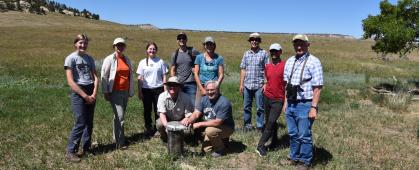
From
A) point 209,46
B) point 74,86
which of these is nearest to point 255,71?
point 209,46

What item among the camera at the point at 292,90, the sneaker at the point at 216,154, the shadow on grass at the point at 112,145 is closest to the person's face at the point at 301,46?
the camera at the point at 292,90

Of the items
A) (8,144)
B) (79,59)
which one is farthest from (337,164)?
(8,144)

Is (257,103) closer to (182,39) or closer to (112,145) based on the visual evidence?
(182,39)

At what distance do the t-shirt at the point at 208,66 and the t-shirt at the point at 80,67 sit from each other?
1961 millimetres

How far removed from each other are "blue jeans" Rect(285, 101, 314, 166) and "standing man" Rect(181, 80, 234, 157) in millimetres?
1087

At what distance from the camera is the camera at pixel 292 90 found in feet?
21.7

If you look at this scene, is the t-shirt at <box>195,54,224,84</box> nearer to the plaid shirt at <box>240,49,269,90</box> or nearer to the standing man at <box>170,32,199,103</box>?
the standing man at <box>170,32,199,103</box>

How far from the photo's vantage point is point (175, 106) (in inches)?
303

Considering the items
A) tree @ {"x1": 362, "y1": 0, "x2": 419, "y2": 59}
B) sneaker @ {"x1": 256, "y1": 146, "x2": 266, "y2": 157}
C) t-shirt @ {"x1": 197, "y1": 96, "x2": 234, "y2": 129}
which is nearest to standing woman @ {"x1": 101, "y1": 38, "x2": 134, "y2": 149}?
t-shirt @ {"x1": 197, "y1": 96, "x2": 234, "y2": 129}

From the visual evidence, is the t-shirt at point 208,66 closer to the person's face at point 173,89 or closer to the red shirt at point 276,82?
the person's face at point 173,89

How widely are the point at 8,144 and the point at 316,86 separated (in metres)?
5.54

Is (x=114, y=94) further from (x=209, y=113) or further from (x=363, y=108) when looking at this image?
(x=363, y=108)

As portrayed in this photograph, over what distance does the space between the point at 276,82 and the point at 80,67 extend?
3.17 meters

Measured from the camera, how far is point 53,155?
25.0ft
